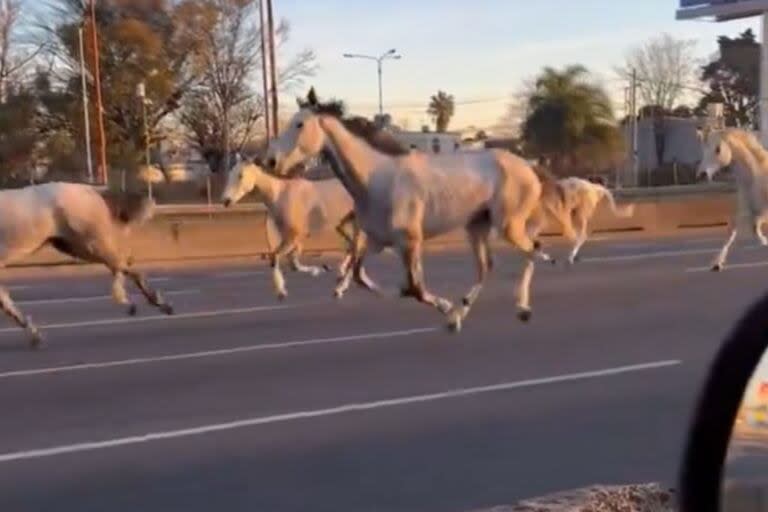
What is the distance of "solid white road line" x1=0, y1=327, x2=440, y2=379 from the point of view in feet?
37.0

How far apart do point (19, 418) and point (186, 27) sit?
185 ft

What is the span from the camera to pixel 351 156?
45.6 feet

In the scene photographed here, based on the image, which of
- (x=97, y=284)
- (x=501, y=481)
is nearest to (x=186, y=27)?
(x=97, y=284)

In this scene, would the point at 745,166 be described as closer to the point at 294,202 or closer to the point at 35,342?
the point at 294,202

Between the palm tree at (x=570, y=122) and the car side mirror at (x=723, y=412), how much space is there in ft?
246

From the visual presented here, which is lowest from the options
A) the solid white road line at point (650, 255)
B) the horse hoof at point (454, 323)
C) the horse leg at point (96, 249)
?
the solid white road line at point (650, 255)

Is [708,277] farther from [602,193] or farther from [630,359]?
[630,359]

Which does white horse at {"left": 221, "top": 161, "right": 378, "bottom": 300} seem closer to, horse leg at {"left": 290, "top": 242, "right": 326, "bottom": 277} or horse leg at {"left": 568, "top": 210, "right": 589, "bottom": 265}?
horse leg at {"left": 290, "top": 242, "right": 326, "bottom": 277}

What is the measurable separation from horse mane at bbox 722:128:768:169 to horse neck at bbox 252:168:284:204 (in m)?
6.84

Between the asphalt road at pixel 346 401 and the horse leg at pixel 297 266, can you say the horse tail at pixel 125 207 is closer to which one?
the asphalt road at pixel 346 401

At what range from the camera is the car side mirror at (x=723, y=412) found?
87.3 inches

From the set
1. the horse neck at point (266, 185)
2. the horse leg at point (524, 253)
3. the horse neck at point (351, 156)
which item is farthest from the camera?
the horse neck at point (266, 185)

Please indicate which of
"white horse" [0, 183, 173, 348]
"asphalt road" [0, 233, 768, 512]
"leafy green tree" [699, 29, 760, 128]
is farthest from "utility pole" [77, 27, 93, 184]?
"leafy green tree" [699, 29, 760, 128]

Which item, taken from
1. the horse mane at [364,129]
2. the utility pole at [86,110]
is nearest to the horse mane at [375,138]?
the horse mane at [364,129]
